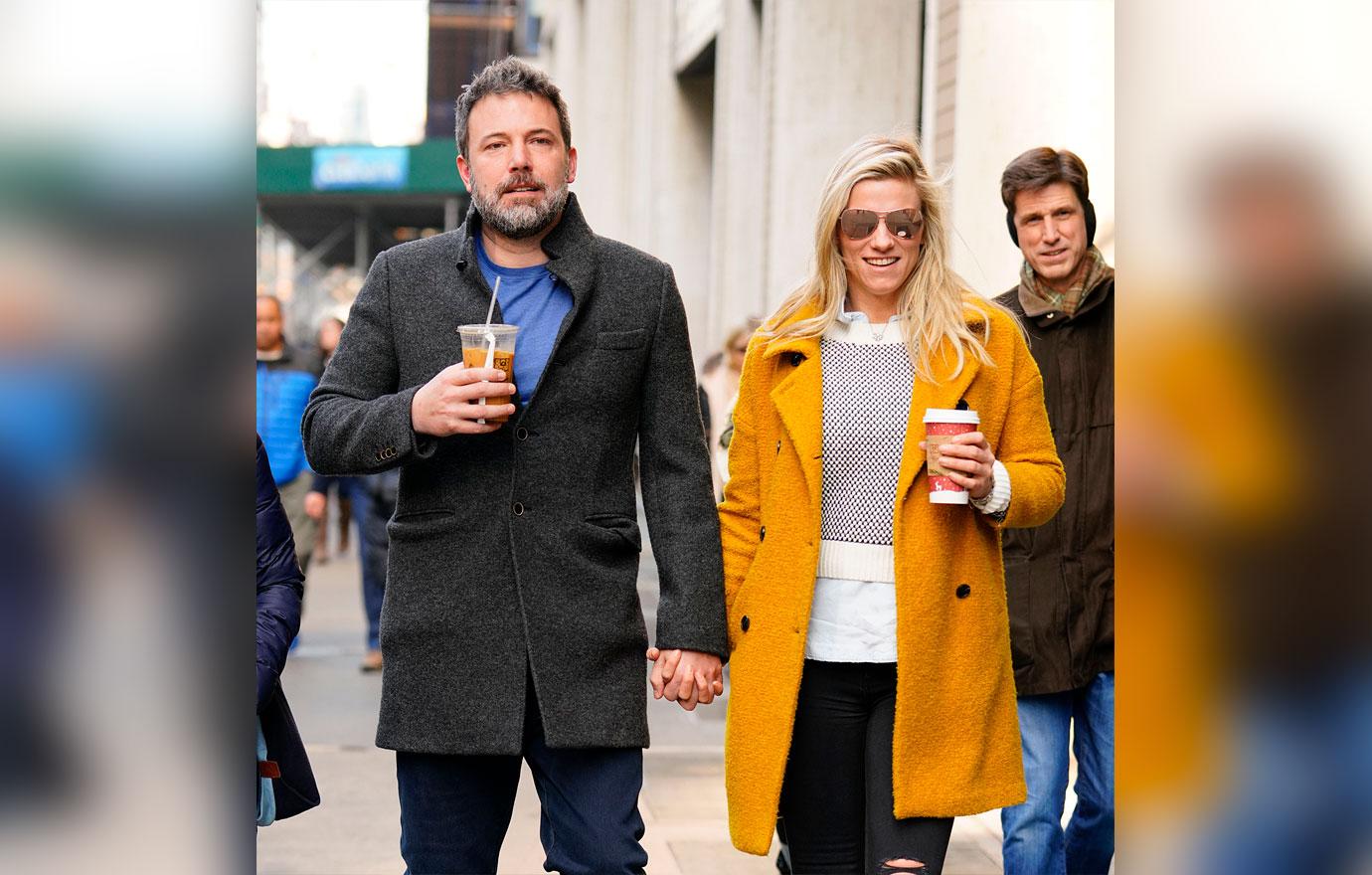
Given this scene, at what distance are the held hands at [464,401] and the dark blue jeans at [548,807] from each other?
617mm

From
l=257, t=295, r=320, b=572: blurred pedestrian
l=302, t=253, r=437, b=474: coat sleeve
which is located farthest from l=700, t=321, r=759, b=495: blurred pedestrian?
l=302, t=253, r=437, b=474: coat sleeve

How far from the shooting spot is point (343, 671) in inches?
396

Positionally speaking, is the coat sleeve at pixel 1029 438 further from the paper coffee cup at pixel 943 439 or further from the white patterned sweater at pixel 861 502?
the paper coffee cup at pixel 943 439

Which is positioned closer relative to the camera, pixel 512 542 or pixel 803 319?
pixel 512 542

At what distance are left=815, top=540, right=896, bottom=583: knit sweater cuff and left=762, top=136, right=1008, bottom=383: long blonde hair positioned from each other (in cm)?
38

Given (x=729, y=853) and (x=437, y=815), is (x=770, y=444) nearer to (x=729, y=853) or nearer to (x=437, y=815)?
(x=437, y=815)

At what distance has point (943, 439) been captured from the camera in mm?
3318

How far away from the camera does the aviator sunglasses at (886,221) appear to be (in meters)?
3.60

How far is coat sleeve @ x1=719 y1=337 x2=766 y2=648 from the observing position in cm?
370

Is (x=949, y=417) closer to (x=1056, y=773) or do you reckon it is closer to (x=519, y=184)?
(x=519, y=184)

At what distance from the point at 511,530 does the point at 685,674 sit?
1.51ft

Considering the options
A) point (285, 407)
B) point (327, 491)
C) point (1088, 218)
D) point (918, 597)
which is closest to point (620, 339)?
point (918, 597)
